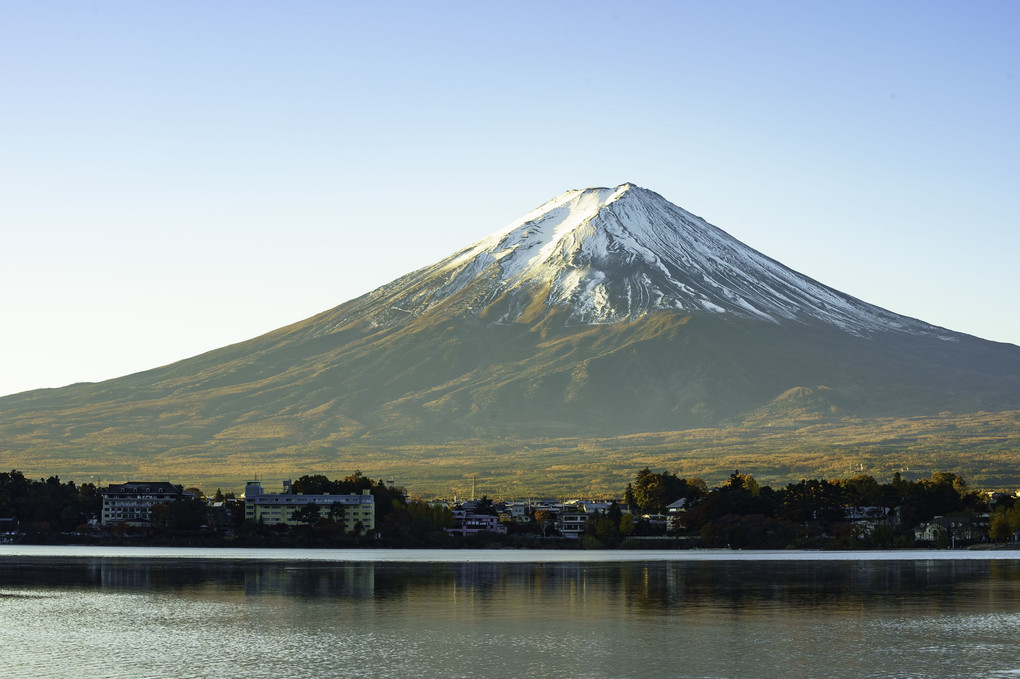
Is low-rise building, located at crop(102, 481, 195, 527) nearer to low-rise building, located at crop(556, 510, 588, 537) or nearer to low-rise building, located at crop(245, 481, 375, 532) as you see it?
low-rise building, located at crop(245, 481, 375, 532)

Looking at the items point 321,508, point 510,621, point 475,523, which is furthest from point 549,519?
point 510,621

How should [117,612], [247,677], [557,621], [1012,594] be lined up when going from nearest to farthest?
1. [247,677]
2. [557,621]
3. [117,612]
4. [1012,594]

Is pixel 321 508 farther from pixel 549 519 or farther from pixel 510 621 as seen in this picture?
pixel 510 621

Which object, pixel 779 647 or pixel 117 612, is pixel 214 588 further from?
pixel 779 647

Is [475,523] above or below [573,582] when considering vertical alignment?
above

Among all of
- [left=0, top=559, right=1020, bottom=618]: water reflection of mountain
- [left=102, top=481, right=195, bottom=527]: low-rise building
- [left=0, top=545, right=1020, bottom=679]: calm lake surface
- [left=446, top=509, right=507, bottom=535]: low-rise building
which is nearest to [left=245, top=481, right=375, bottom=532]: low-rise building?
[left=102, top=481, right=195, bottom=527]: low-rise building

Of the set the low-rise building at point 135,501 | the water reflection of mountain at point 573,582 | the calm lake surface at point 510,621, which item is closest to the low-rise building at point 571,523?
the low-rise building at point 135,501

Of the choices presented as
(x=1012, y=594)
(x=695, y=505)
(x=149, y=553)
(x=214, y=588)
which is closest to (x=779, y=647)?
(x=1012, y=594)
